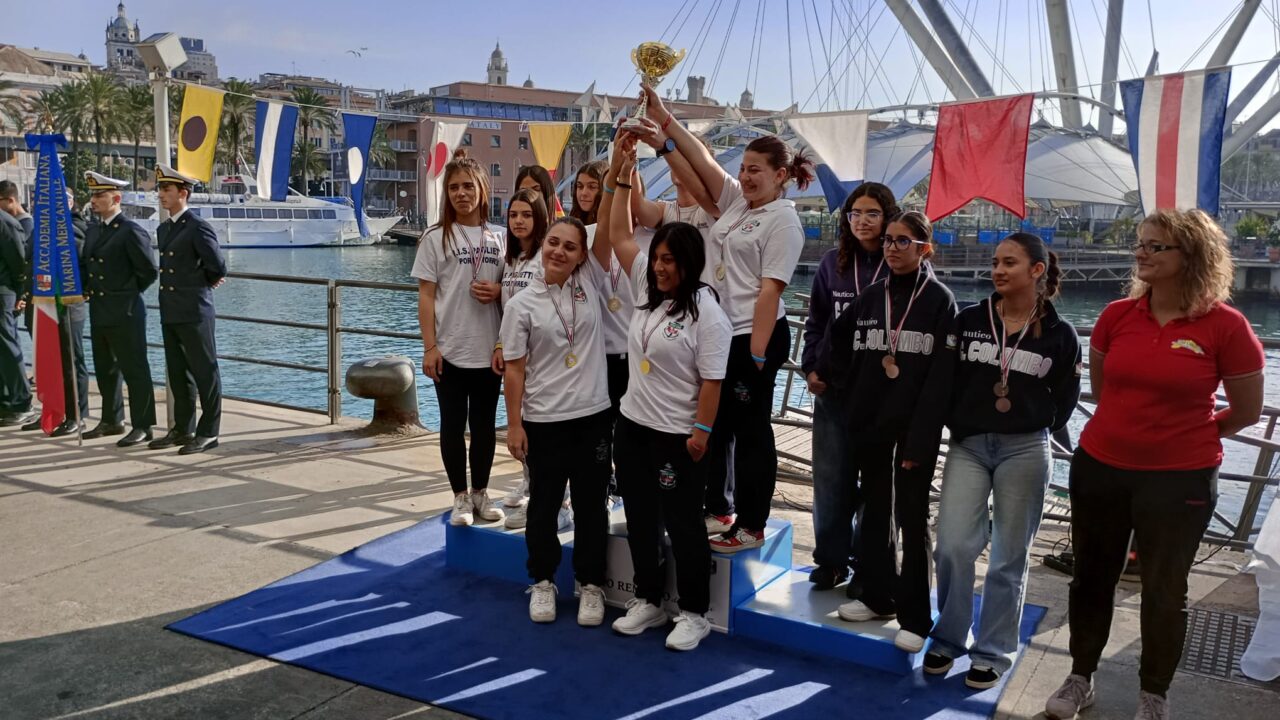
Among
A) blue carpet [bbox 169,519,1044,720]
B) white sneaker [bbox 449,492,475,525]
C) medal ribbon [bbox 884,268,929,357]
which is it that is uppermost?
medal ribbon [bbox 884,268,929,357]

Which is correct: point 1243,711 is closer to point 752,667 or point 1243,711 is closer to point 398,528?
point 752,667

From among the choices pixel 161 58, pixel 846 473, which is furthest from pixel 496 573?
pixel 161 58

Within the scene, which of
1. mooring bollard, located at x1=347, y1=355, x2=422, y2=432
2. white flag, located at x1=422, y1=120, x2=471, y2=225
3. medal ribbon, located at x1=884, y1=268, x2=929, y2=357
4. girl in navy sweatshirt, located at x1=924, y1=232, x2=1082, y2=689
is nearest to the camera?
girl in navy sweatshirt, located at x1=924, y1=232, x2=1082, y2=689

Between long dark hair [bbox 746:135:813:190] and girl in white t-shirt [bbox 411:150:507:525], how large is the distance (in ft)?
4.41

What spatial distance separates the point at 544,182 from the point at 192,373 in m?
3.23

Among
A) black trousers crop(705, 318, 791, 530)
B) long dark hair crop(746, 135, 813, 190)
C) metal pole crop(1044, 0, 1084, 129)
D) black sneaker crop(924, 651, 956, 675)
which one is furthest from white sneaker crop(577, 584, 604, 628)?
metal pole crop(1044, 0, 1084, 129)

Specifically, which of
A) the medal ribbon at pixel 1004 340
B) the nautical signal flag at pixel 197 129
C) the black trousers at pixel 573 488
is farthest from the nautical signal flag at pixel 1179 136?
the nautical signal flag at pixel 197 129

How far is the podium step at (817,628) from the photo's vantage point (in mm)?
3446

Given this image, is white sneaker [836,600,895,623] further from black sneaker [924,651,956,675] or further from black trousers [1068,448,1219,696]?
black trousers [1068,448,1219,696]

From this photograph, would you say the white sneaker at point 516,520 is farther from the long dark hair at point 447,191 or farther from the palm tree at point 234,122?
the palm tree at point 234,122

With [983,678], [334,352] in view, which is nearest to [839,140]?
[334,352]

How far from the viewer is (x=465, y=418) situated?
14.8 feet

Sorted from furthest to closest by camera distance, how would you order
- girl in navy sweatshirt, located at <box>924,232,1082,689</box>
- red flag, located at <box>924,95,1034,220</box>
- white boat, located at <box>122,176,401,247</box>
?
white boat, located at <box>122,176,401,247</box>
red flag, located at <box>924,95,1034,220</box>
girl in navy sweatshirt, located at <box>924,232,1082,689</box>

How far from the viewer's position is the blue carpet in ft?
10.4
